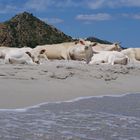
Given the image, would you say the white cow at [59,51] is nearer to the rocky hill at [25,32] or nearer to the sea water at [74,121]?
the rocky hill at [25,32]

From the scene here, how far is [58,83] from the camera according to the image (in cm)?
1128

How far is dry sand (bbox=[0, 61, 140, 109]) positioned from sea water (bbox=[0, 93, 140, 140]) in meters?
0.51

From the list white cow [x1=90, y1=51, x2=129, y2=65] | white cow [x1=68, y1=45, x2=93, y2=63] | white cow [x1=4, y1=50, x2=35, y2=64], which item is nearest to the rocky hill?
white cow [x1=68, y1=45, x2=93, y2=63]

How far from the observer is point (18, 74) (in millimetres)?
11227

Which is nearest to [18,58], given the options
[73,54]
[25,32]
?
[73,54]

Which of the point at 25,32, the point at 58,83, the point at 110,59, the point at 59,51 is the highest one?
the point at 25,32

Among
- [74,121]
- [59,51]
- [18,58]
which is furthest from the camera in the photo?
[59,51]

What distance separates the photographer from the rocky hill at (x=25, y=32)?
27328mm

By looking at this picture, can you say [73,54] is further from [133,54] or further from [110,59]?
[110,59]

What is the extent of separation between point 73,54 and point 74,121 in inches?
560

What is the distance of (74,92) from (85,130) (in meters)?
4.12

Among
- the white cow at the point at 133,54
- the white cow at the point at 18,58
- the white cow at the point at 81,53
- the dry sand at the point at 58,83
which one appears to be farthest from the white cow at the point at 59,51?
the dry sand at the point at 58,83

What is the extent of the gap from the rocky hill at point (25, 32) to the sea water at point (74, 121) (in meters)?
17.8

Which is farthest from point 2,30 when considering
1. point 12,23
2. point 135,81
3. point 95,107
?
point 95,107
